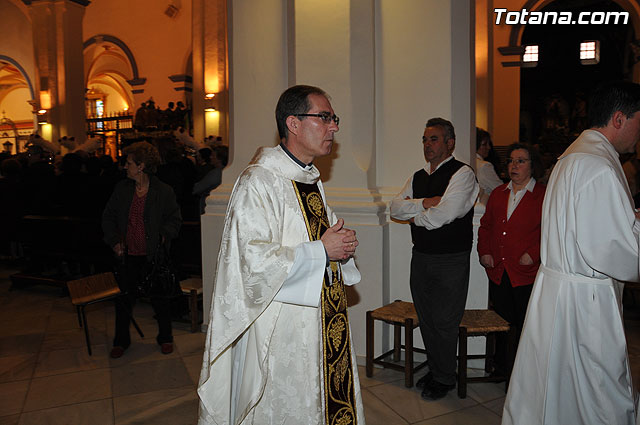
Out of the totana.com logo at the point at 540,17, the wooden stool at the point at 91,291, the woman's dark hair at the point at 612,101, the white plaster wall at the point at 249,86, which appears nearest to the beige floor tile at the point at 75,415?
the wooden stool at the point at 91,291

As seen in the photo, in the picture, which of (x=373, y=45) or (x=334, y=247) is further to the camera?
(x=373, y=45)

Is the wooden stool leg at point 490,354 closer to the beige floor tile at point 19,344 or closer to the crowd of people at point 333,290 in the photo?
the crowd of people at point 333,290

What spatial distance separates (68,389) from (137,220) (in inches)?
57.0

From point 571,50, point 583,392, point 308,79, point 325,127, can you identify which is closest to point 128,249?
point 308,79

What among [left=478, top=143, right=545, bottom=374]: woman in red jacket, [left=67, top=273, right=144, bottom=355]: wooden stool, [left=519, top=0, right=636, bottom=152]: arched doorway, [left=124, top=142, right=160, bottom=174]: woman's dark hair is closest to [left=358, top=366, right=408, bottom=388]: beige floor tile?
[left=478, top=143, right=545, bottom=374]: woman in red jacket

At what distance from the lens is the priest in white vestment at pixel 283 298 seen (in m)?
2.04

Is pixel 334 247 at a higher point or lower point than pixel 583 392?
higher

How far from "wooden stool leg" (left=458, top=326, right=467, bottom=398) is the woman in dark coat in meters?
2.56

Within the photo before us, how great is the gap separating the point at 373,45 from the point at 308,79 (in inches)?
24.6

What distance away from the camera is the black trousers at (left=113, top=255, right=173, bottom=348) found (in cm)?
456

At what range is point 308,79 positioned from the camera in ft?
14.5

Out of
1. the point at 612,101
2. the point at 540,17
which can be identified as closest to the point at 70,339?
the point at 612,101

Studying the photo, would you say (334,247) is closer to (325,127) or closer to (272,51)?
(325,127)

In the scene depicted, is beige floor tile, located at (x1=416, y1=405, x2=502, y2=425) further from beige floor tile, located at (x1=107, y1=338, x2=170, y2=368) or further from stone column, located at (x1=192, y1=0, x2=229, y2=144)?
stone column, located at (x1=192, y1=0, x2=229, y2=144)
